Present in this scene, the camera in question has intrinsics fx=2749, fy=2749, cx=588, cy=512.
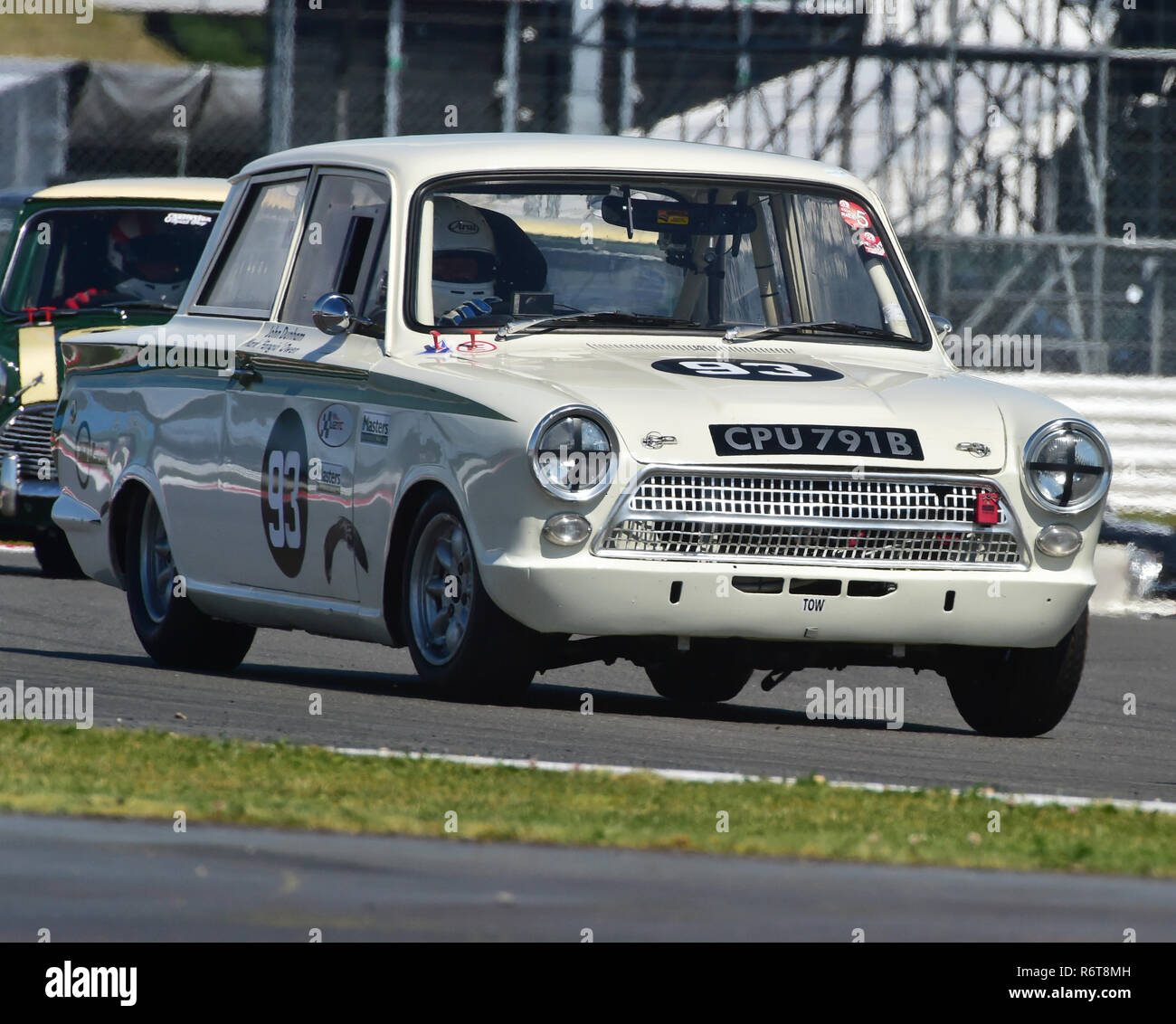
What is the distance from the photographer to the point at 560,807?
630 centimetres

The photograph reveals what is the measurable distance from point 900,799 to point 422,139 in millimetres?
3752

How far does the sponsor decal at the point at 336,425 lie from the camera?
28.9 feet

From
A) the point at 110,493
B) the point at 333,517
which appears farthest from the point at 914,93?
the point at 333,517

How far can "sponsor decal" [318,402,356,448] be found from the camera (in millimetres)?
8812

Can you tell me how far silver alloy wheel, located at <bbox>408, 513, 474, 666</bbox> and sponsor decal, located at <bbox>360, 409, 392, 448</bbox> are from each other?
358mm

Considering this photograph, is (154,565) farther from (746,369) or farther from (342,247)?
(746,369)

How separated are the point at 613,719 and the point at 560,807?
2.31 m

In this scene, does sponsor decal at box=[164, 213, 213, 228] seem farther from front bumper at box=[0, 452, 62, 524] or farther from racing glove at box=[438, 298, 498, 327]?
racing glove at box=[438, 298, 498, 327]

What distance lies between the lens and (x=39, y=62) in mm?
24406

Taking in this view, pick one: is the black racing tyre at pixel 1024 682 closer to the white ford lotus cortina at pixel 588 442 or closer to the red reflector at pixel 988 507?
the white ford lotus cortina at pixel 588 442

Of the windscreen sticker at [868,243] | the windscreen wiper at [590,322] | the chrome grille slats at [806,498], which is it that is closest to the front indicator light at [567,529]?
the chrome grille slats at [806,498]

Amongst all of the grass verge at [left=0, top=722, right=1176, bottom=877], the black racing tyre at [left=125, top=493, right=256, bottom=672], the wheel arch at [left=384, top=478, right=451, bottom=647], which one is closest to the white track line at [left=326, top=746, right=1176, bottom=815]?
the grass verge at [left=0, top=722, right=1176, bottom=877]

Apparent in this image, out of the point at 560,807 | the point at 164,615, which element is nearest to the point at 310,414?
the point at 164,615
